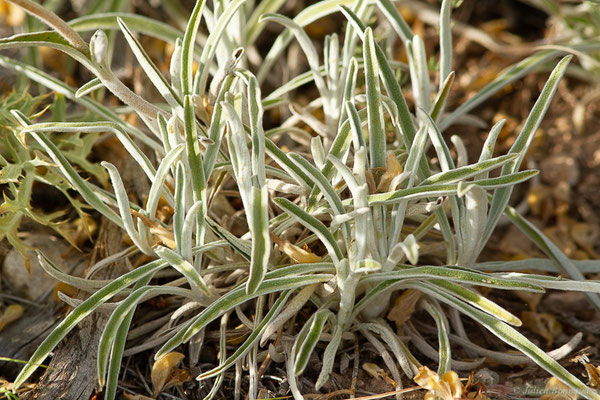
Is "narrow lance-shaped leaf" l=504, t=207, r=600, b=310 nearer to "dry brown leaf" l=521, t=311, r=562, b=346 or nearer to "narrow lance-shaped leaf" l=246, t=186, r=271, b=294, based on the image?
"dry brown leaf" l=521, t=311, r=562, b=346

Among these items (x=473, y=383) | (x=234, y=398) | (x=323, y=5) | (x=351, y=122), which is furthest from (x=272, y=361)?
(x=323, y=5)

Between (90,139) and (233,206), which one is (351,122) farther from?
(90,139)

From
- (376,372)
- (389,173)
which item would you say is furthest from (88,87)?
(376,372)

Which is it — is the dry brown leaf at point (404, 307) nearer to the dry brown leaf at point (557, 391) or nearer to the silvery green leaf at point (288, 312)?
the silvery green leaf at point (288, 312)

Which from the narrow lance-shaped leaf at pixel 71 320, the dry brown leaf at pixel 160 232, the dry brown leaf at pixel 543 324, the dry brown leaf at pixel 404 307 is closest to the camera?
the narrow lance-shaped leaf at pixel 71 320

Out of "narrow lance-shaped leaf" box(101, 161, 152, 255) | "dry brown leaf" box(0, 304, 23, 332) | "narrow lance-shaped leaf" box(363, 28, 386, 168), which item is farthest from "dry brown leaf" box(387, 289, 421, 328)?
"dry brown leaf" box(0, 304, 23, 332)

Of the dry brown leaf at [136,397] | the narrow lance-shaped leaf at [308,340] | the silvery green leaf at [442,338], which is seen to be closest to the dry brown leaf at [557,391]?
the silvery green leaf at [442,338]

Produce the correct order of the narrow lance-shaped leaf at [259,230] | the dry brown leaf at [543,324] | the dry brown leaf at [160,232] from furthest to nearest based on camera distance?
1. the dry brown leaf at [543,324]
2. the dry brown leaf at [160,232]
3. the narrow lance-shaped leaf at [259,230]

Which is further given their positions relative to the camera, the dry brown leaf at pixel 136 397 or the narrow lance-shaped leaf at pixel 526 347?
the dry brown leaf at pixel 136 397
